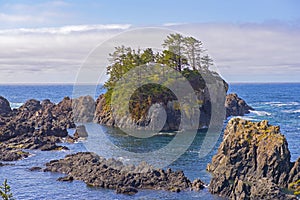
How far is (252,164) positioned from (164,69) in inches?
2340

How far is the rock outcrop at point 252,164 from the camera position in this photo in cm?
5025

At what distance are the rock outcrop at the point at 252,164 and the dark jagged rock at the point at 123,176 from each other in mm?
4315

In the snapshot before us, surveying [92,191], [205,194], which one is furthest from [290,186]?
[92,191]

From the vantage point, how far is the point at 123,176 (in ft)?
192

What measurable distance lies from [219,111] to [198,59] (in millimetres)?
15459

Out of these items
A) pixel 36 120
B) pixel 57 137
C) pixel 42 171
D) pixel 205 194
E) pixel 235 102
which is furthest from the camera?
pixel 235 102

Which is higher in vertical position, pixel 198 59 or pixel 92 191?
pixel 198 59

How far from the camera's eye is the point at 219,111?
12006 centimetres

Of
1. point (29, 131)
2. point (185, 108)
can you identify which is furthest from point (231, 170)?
point (29, 131)

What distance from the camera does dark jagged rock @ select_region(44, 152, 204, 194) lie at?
5594 centimetres

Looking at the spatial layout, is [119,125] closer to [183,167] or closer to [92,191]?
[183,167]

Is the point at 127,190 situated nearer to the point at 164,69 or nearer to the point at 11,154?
the point at 11,154

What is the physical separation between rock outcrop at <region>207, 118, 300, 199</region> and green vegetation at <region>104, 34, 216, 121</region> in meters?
45.5

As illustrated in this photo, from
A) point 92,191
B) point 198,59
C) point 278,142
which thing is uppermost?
point 198,59
